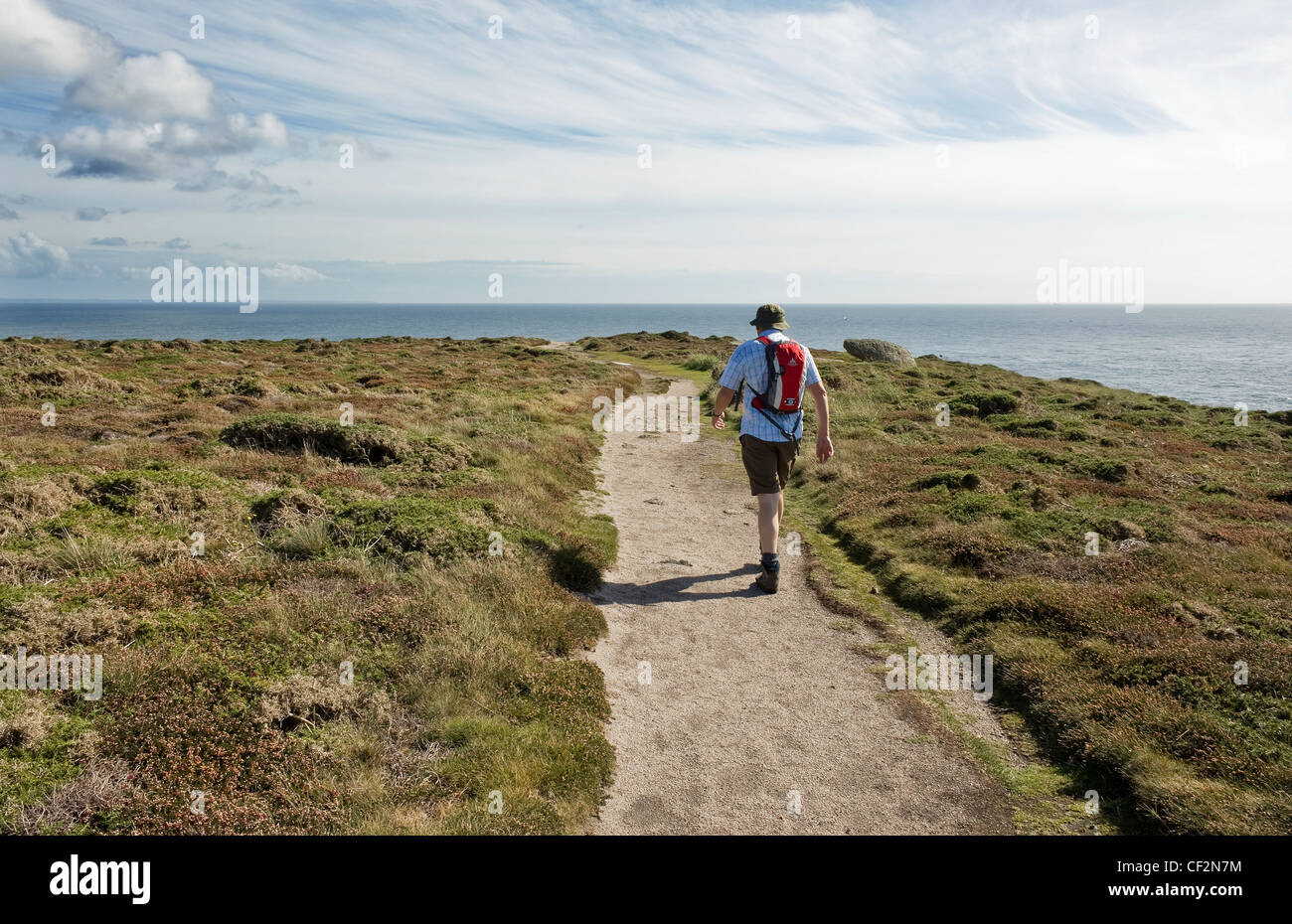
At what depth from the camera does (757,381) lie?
10.0m

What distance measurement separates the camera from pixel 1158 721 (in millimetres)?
6695

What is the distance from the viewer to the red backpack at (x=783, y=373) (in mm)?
9828

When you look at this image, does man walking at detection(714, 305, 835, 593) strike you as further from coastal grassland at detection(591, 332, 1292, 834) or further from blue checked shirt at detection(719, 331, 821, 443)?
coastal grassland at detection(591, 332, 1292, 834)

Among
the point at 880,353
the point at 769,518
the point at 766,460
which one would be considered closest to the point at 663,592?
the point at 769,518

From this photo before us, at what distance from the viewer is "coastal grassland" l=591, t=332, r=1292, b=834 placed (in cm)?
622

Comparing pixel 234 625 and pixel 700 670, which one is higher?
pixel 234 625

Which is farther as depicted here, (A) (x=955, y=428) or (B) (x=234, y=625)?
(A) (x=955, y=428)

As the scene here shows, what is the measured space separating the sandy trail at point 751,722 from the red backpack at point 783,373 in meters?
2.93

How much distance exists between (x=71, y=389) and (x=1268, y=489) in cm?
3513

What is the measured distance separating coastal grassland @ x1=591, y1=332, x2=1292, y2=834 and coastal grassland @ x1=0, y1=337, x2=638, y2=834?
4.51m

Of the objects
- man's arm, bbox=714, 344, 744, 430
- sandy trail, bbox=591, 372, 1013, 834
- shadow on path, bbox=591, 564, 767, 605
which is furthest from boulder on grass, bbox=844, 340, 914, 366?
man's arm, bbox=714, 344, 744, 430

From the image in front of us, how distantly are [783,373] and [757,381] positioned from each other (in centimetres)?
37
